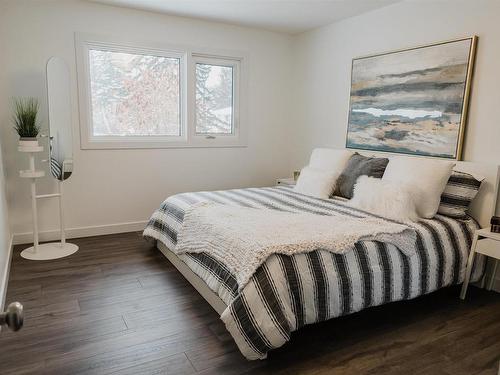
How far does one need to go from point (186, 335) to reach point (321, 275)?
88 centimetres

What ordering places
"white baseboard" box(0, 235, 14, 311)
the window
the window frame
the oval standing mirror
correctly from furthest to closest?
the window frame
the window
the oval standing mirror
"white baseboard" box(0, 235, 14, 311)

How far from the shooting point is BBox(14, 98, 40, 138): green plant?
3223 millimetres

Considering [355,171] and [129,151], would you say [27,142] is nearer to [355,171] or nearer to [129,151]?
[129,151]

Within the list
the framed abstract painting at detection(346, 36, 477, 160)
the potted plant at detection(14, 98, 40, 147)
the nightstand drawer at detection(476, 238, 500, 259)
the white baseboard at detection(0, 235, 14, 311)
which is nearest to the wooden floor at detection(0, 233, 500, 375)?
the white baseboard at detection(0, 235, 14, 311)

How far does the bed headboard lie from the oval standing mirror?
11.5 ft

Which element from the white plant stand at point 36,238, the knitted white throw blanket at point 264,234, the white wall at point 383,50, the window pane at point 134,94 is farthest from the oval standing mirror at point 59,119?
the white wall at point 383,50

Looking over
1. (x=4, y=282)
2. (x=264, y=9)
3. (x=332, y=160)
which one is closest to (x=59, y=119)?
(x=4, y=282)

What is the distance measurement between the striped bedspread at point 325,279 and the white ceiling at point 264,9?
206 centimetres

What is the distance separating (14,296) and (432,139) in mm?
3549

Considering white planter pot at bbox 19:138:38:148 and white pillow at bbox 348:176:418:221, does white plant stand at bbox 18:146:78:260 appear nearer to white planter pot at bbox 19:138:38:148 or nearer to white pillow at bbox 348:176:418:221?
white planter pot at bbox 19:138:38:148

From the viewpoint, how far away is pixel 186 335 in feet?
7.12

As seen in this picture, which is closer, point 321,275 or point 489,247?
point 321,275

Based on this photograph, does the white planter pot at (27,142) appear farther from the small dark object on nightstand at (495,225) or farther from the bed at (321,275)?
the small dark object on nightstand at (495,225)

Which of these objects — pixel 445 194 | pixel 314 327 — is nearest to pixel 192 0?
pixel 445 194
